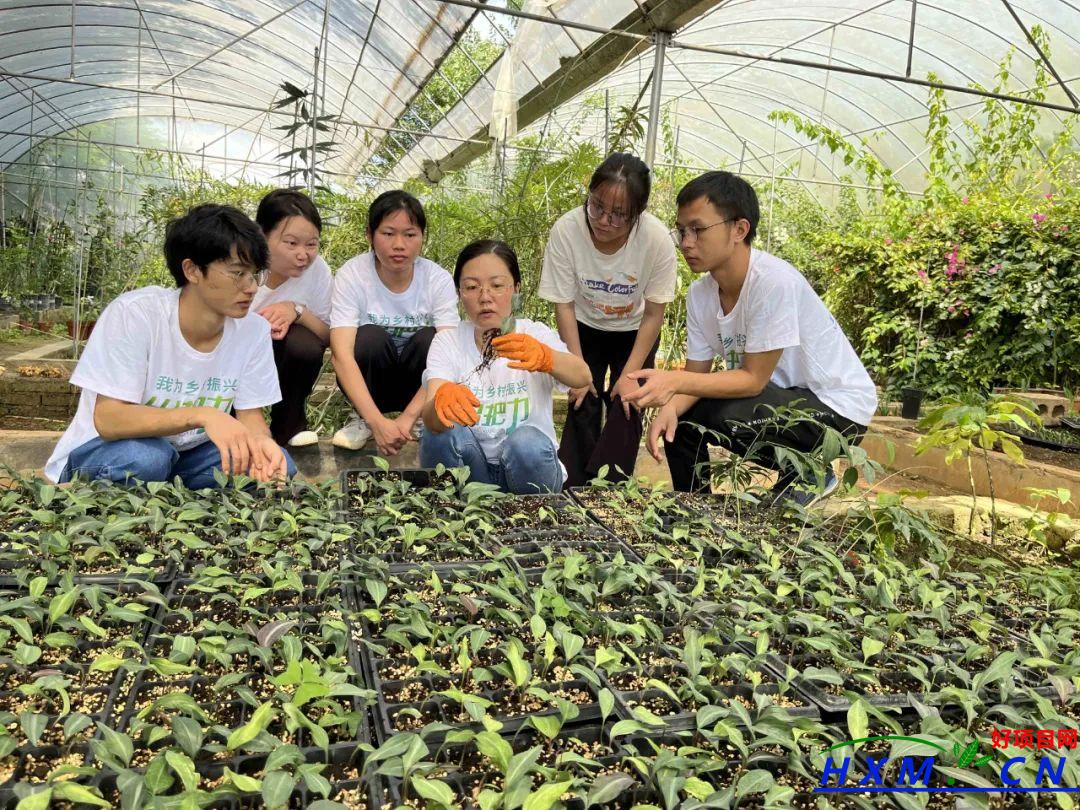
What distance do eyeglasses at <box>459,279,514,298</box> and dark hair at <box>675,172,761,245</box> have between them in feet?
1.81

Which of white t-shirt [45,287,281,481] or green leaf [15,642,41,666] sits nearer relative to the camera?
green leaf [15,642,41,666]

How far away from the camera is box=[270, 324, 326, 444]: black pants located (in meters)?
3.02

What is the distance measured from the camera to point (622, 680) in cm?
128

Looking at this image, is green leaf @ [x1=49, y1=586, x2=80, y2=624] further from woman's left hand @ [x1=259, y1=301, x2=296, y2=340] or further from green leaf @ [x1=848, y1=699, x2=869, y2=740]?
woman's left hand @ [x1=259, y1=301, x2=296, y2=340]

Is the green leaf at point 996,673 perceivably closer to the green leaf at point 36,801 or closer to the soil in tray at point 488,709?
the soil in tray at point 488,709

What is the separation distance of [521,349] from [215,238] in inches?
32.4

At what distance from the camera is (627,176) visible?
254 centimetres

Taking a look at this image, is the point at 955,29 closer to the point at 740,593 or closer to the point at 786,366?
the point at 786,366

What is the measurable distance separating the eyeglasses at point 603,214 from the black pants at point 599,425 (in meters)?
0.53

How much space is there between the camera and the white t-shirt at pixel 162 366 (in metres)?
2.06

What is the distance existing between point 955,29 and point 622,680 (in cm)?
931

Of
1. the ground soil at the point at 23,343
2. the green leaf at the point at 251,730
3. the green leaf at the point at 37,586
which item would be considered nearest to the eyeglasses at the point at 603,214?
the green leaf at the point at 37,586

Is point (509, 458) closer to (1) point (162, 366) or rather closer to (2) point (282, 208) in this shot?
(1) point (162, 366)

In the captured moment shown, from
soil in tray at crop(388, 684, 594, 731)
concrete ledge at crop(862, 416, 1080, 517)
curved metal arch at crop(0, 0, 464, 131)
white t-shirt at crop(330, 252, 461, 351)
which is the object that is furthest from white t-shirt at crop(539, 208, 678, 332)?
curved metal arch at crop(0, 0, 464, 131)
